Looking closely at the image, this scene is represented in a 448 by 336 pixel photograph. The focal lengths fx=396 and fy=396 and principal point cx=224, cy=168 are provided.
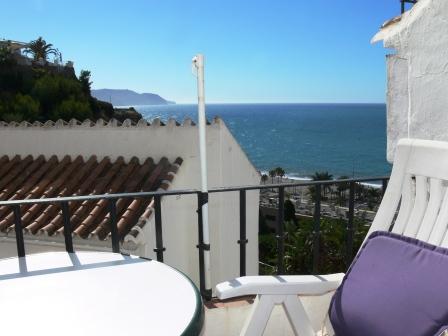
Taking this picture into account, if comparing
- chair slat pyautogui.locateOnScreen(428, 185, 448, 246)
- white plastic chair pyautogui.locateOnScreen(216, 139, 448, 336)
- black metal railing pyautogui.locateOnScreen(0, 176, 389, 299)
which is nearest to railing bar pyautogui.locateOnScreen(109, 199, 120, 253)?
black metal railing pyautogui.locateOnScreen(0, 176, 389, 299)

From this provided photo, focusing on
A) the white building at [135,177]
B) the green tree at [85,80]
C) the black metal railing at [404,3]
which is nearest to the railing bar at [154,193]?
the black metal railing at [404,3]

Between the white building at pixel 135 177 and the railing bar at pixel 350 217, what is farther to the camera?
the white building at pixel 135 177

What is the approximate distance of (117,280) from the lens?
58.8 inches

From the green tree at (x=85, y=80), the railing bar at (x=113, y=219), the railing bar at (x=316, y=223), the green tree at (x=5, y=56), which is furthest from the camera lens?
the green tree at (x=85, y=80)

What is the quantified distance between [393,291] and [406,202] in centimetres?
48

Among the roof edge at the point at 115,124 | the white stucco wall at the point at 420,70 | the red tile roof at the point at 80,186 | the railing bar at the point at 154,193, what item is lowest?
the red tile roof at the point at 80,186

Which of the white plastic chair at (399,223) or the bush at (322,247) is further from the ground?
the white plastic chair at (399,223)

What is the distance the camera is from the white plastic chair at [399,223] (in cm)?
155

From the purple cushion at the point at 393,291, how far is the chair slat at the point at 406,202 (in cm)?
15

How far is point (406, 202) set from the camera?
5.80 ft

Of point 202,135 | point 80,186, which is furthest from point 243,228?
point 80,186

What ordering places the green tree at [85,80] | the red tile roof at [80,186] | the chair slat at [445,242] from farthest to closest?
the green tree at [85,80] < the red tile roof at [80,186] < the chair slat at [445,242]

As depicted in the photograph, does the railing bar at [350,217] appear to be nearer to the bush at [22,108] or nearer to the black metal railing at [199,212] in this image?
the black metal railing at [199,212]

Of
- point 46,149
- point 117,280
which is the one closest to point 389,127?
point 117,280
